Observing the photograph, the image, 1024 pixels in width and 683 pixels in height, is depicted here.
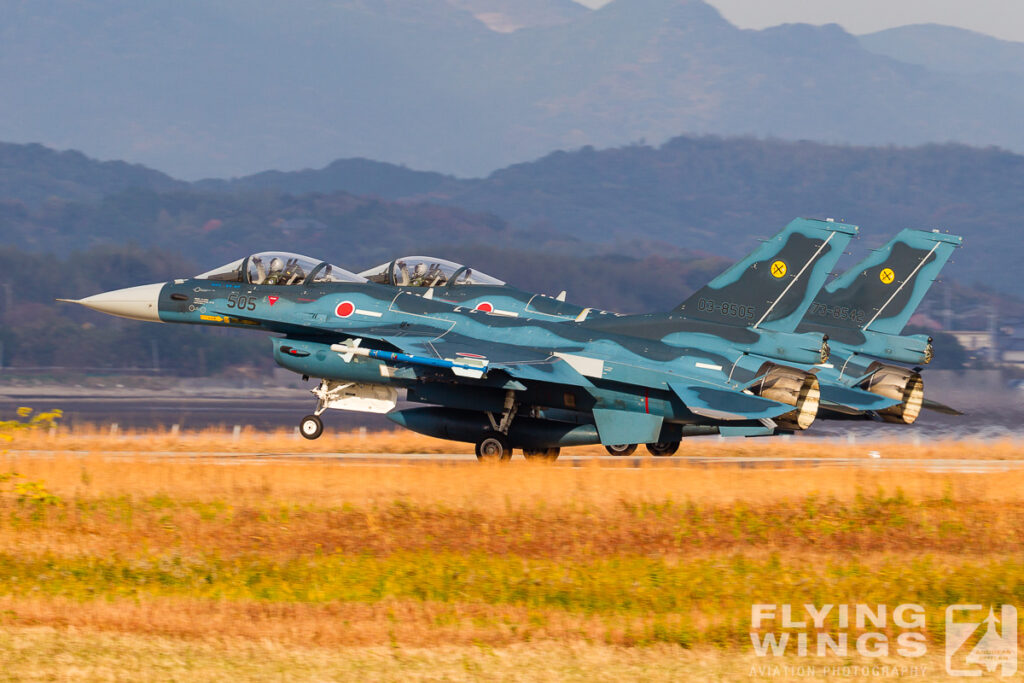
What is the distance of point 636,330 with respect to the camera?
2352 cm

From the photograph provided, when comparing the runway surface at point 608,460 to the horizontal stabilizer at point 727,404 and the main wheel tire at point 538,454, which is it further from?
the horizontal stabilizer at point 727,404

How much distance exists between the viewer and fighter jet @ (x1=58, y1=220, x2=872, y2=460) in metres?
22.1

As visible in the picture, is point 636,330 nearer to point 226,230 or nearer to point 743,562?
point 743,562

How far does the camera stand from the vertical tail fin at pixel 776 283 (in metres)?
23.7

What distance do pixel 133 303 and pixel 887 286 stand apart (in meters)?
16.2

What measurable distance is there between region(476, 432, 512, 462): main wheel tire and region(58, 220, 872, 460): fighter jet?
30 millimetres

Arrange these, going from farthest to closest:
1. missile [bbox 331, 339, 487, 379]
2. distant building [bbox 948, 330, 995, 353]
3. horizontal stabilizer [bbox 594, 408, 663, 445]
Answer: distant building [bbox 948, 330, 995, 353]
horizontal stabilizer [bbox 594, 408, 663, 445]
missile [bbox 331, 339, 487, 379]

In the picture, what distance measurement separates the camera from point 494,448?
912 inches

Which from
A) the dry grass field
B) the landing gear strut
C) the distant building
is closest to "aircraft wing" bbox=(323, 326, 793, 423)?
the landing gear strut

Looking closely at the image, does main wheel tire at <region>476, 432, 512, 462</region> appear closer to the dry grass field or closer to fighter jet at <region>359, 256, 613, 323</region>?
the dry grass field

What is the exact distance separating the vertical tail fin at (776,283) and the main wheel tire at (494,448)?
165 inches

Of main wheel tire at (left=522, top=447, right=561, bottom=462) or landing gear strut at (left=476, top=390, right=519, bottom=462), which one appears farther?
main wheel tire at (left=522, top=447, right=561, bottom=462)

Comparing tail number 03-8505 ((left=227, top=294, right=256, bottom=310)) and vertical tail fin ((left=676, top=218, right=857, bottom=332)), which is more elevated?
vertical tail fin ((left=676, top=218, right=857, bottom=332))

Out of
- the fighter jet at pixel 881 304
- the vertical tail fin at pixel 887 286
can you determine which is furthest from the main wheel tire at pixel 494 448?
the vertical tail fin at pixel 887 286
